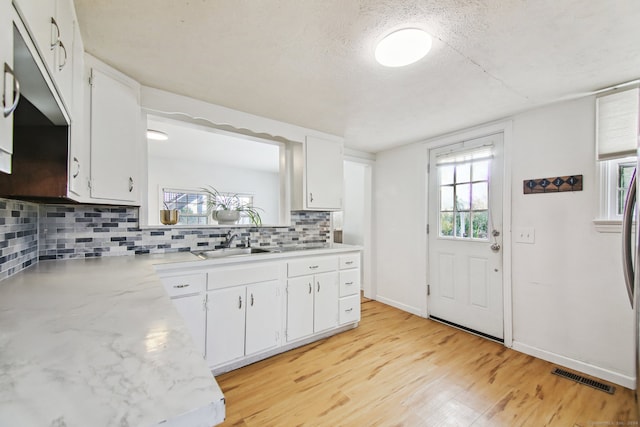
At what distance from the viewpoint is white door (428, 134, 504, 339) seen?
2559 mm

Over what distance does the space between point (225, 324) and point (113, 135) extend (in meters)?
1.48

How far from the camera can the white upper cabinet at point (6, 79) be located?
562 millimetres

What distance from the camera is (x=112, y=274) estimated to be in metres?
1.31

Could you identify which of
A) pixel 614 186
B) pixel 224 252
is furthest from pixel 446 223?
pixel 224 252

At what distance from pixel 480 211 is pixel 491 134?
0.76 m

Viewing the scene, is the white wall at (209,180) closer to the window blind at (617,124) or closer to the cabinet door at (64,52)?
the cabinet door at (64,52)

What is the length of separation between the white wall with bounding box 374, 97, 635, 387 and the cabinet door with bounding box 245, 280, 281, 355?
2.14m

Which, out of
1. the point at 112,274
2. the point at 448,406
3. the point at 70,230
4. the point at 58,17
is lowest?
the point at 448,406

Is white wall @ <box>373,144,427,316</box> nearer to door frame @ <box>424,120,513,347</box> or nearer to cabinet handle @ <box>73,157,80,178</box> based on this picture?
door frame @ <box>424,120,513,347</box>

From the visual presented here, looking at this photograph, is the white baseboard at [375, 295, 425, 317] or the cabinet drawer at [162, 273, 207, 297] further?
the white baseboard at [375, 295, 425, 317]

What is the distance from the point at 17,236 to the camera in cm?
137

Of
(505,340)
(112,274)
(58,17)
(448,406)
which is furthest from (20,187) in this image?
(505,340)

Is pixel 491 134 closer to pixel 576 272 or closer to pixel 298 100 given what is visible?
pixel 576 272

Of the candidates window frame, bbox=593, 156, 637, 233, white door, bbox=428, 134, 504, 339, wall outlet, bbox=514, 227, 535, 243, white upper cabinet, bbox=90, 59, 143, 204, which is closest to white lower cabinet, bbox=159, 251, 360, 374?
white upper cabinet, bbox=90, 59, 143, 204
